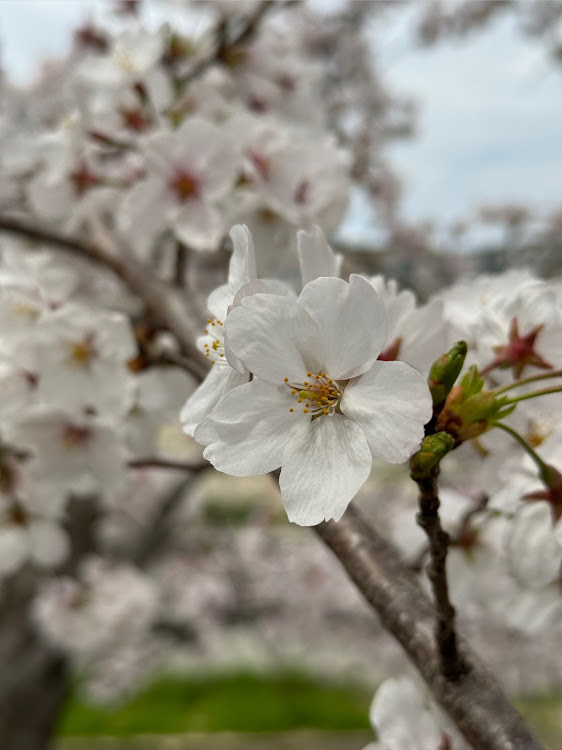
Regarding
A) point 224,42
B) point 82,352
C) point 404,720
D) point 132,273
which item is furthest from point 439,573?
point 224,42

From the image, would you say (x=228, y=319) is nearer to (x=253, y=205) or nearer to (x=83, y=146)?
(x=253, y=205)

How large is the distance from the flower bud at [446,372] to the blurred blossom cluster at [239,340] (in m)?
0.01

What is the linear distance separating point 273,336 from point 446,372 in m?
0.11

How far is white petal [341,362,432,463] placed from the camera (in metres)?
0.41

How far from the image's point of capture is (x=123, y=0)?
1733 mm

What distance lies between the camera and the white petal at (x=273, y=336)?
42cm

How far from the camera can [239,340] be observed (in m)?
0.42

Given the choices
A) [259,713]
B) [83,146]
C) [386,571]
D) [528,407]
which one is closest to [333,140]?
[83,146]

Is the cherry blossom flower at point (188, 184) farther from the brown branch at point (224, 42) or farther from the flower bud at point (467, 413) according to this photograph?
the flower bud at point (467, 413)

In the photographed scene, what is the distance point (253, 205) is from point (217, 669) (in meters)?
5.92

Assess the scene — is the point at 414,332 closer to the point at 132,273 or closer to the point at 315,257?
the point at 315,257

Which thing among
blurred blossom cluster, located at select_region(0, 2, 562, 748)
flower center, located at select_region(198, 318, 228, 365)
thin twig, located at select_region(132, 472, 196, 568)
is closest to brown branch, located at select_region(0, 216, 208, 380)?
blurred blossom cluster, located at select_region(0, 2, 562, 748)

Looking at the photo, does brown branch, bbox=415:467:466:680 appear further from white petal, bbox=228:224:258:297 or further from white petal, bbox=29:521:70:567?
white petal, bbox=29:521:70:567

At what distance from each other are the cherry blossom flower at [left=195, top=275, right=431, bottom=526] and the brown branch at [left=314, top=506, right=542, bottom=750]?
7.7 inches
